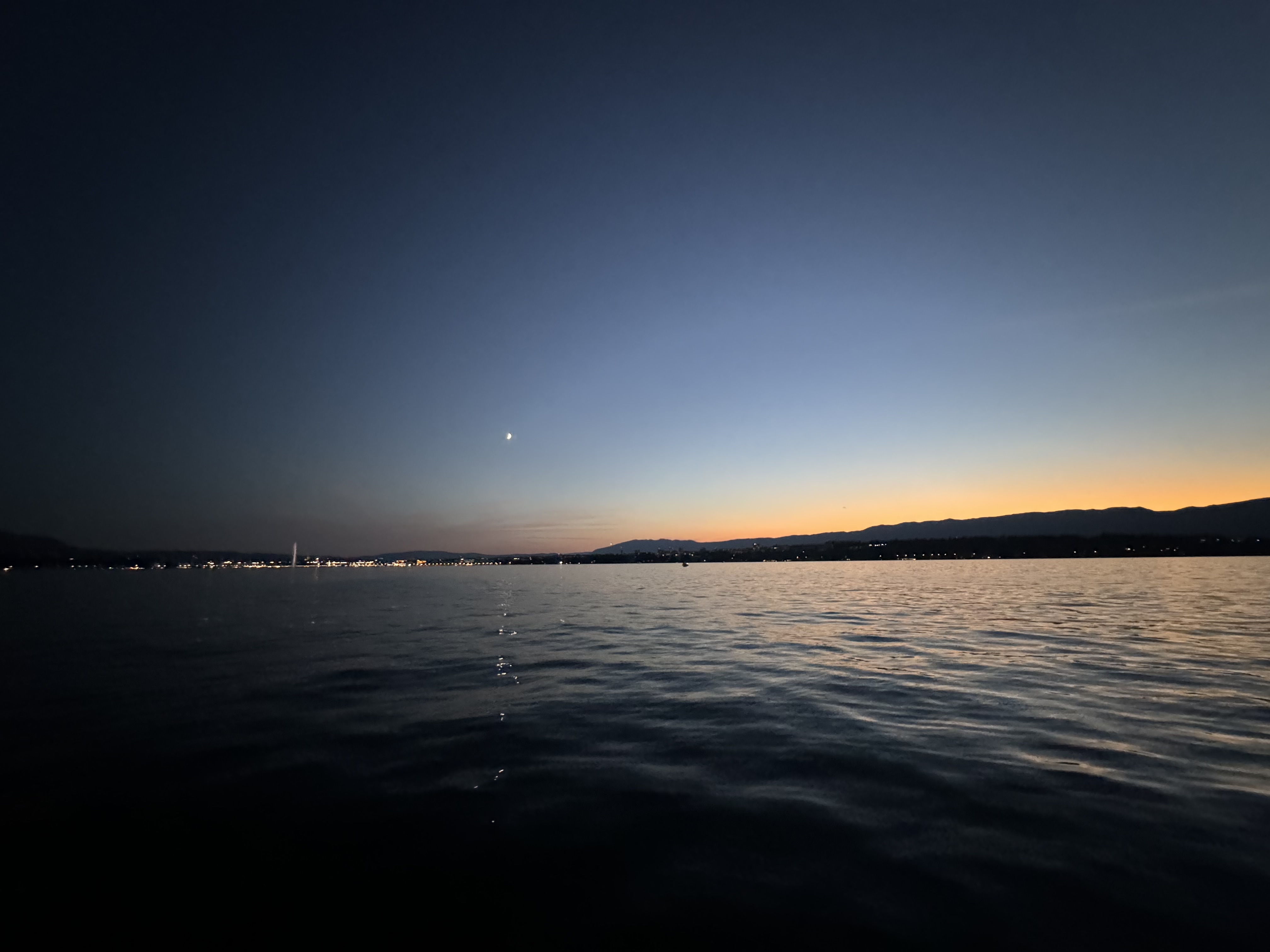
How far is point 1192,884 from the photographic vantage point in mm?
7336

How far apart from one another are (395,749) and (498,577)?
129493mm

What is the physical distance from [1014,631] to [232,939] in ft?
109

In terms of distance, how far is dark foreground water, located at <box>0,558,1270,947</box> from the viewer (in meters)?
7.03

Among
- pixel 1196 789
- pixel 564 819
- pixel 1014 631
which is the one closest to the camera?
pixel 564 819

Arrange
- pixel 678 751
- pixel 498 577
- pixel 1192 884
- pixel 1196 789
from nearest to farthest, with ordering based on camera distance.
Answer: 1. pixel 1192 884
2. pixel 1196 789
3. pixel 678 751
4. pixel 498 577

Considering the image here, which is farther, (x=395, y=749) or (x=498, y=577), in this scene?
(x=498, y=577)

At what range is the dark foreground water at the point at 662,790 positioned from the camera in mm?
7027

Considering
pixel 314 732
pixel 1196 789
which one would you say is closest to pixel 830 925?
pixel 1196 789

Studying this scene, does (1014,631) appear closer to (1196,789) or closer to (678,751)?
(1196,789)

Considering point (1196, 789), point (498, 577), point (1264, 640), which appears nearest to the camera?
point (1196, 789)

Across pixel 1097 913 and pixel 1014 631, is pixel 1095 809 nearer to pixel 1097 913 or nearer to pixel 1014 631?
pixel 1097 913

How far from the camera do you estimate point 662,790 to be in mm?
10383

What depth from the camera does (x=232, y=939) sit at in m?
6.52

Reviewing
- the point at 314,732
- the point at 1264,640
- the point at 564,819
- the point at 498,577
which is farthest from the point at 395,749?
the point at 498,577
